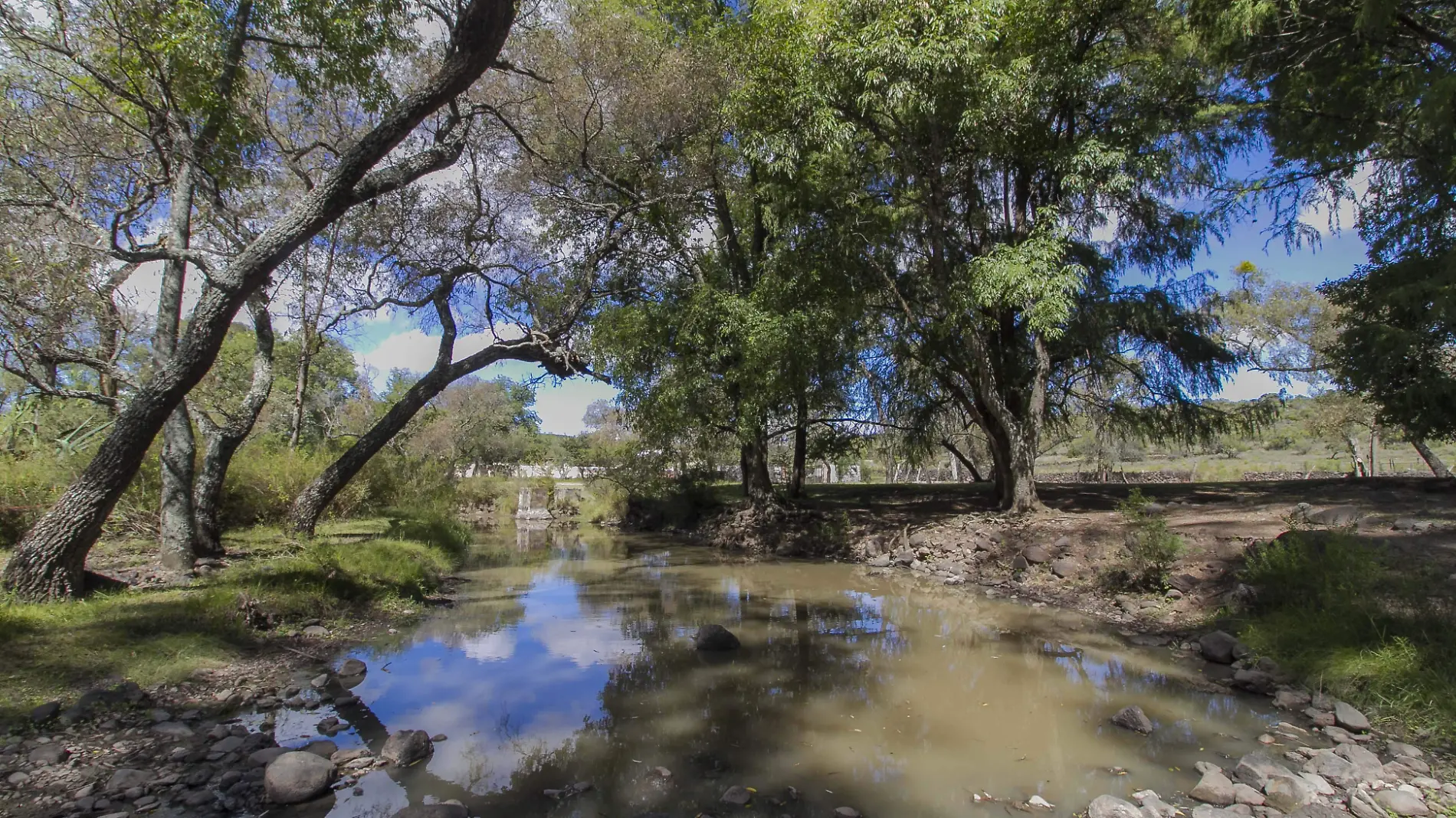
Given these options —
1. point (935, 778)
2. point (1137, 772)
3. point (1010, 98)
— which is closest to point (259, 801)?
point (935, 778)

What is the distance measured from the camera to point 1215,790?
376 centimetres

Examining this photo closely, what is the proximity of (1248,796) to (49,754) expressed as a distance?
6494mm

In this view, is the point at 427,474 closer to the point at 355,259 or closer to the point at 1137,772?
the point at 355,259

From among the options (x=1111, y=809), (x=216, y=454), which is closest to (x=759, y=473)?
(x=216, y=454)

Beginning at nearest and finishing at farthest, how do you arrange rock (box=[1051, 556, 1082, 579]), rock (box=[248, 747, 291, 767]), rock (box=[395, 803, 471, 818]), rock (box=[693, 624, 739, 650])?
1. rock (box=[395, 803, 471, 818])
2. rock (box=[248, 747, 291, 767])
3. rock (box=[693, 624, 739, 650])
4. rock (box=[1051, 556, 1082, 579])

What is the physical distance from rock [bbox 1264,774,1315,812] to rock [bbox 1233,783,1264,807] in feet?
0.11

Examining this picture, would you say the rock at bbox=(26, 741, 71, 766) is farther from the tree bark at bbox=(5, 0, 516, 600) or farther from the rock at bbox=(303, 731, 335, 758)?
the tree bark at bbox=(5, 0, 516, 600)

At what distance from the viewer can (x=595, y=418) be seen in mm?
51938


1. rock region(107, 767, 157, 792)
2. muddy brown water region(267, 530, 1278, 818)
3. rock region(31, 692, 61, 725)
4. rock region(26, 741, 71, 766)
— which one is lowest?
muddy brown water region(267, 530, 1278, 818)

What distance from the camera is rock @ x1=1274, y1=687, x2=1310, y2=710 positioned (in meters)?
5.24

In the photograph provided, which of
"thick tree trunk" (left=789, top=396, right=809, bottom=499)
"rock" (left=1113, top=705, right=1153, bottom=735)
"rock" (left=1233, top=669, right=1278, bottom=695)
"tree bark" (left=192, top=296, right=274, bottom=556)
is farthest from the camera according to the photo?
"thick tree trunk" (left=789, top=396, right=809, bottom=499)

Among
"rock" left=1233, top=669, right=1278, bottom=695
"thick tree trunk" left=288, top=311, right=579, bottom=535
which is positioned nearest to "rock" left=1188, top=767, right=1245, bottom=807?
"rock" left=1233, top=669, right=1278, bottom=695

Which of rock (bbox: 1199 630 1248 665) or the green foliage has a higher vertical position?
the green foliage

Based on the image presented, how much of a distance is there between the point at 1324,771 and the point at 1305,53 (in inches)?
387
